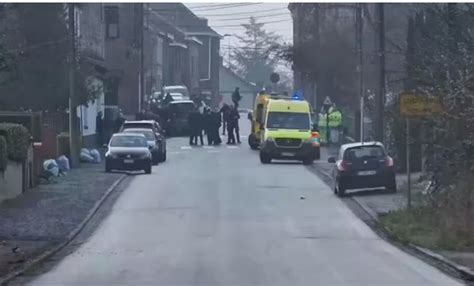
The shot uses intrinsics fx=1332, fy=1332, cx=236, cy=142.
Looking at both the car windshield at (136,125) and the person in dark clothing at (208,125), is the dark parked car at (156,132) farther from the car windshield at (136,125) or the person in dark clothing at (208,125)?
the person in dark clothing at (208,125)

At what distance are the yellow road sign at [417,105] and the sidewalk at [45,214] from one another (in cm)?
775

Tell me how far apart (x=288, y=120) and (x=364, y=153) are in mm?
17044

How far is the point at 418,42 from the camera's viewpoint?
36.6m

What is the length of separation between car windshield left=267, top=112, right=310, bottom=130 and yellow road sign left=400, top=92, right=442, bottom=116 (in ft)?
76.7

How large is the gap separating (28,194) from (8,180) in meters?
1.91

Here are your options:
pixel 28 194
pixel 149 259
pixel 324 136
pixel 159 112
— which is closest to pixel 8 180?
pixel 28 194

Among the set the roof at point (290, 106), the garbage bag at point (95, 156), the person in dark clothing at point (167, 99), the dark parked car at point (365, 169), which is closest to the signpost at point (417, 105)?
the dark parked car at point (365, 169)

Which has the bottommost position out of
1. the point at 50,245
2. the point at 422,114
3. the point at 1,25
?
the point at 50,245

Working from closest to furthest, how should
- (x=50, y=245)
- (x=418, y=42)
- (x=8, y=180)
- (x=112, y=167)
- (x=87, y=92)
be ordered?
(x=50, y=245), (x=8, y=180), (x=418, y=42), (x=112, y=167), (x=87, y=92)

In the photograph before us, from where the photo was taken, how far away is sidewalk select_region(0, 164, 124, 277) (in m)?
24.1

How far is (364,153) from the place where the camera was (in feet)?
122

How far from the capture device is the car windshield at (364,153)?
37031mm

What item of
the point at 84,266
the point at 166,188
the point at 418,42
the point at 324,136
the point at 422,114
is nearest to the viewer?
the point at 84,266

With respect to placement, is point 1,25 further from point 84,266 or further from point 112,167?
point 84,266
